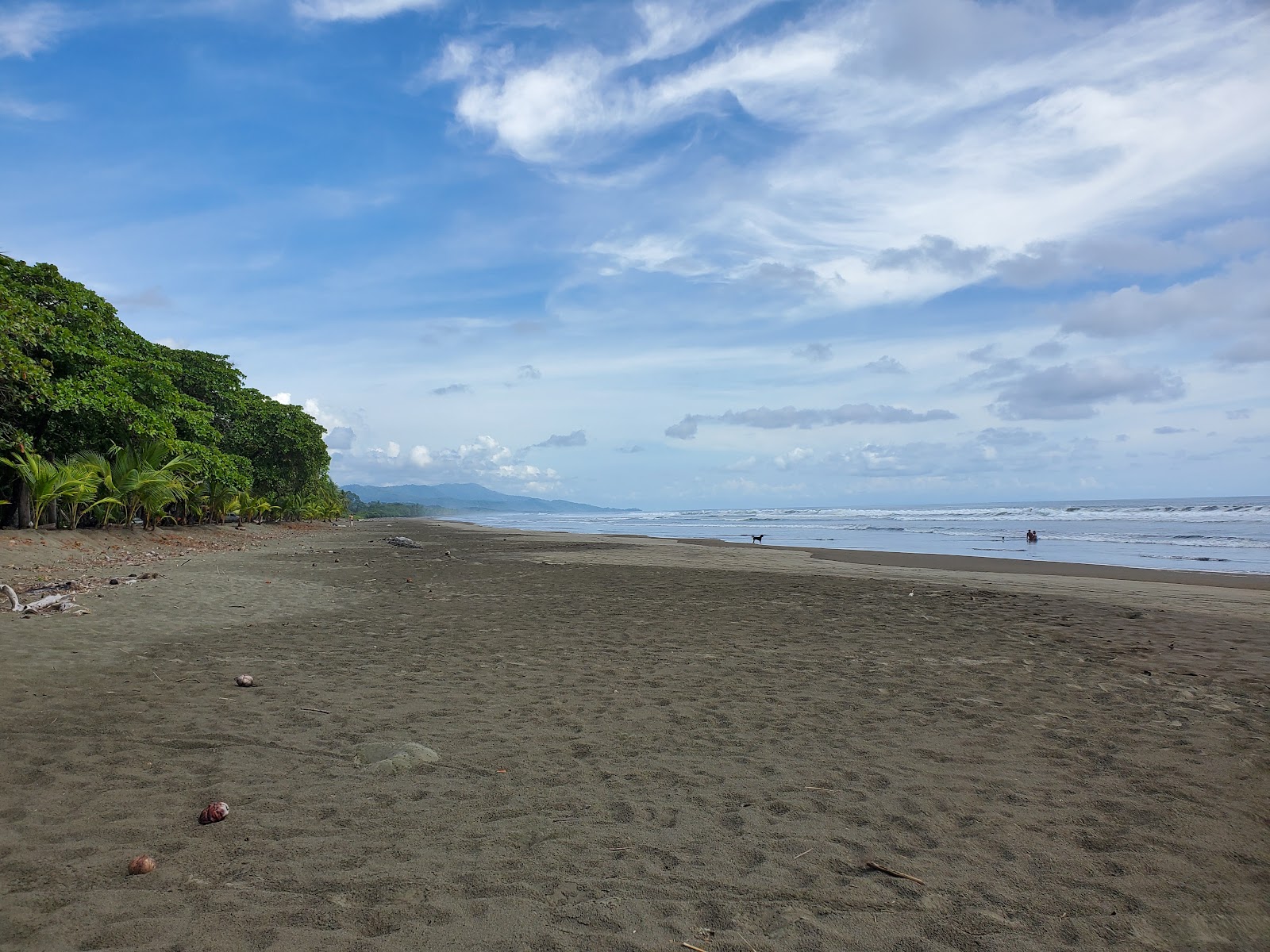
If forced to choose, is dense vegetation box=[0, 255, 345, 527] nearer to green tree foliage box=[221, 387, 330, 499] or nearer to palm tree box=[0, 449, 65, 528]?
palm tree box=[0, 449, 65, 528]

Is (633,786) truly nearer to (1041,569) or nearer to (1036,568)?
(1041,569)

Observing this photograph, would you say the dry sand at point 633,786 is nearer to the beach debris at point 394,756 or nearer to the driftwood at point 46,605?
the beach debris at point 394,756

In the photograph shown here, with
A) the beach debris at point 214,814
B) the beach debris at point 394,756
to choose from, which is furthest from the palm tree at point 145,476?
the beach debris at point 214,814

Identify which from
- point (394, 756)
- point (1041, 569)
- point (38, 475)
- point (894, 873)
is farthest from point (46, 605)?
point (1041, 569)

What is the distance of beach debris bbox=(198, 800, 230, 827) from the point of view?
3906 mm

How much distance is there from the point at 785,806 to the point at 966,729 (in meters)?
2.27

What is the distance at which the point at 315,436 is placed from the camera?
42.0 m

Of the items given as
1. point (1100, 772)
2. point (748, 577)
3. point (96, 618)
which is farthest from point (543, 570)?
point (1100, 772)

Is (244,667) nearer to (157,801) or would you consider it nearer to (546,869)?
(157,801)

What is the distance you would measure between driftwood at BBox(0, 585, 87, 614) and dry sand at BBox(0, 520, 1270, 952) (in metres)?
0.73

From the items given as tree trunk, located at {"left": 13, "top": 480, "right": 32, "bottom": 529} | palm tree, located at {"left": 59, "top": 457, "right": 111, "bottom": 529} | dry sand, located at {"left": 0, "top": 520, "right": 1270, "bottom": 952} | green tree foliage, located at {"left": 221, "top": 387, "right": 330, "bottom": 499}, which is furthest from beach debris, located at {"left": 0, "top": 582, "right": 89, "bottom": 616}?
green tree foliage, located at {"left": 221, "top": 387, "right": 330, "bottom": 499}

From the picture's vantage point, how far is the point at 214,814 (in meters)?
3.92

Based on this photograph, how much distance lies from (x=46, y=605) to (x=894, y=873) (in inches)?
444

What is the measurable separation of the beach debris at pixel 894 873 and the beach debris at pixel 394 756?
2906 millimetres
